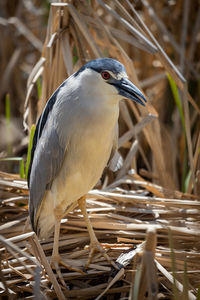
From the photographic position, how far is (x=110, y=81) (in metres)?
1.83

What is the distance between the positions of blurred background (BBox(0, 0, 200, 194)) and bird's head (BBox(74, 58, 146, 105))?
0.51 m

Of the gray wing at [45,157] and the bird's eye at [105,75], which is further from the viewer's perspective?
the gray wing at [45,157]

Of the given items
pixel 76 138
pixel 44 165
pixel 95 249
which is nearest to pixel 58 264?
pixel 95 249

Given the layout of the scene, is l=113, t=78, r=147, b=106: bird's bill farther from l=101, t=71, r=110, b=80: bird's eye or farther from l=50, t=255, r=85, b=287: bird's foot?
l=50, t=255, r=85, b=287: bird's foot

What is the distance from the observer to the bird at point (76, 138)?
6.06ft

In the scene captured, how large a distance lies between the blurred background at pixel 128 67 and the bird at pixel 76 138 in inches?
15.4

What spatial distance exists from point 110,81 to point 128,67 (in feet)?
2.18

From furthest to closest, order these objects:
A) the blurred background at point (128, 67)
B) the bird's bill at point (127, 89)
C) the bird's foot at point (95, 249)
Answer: the blurred background at point (128, 67)
the bird's foot at point (95, 249)
the bird's bill at point (127, 89)

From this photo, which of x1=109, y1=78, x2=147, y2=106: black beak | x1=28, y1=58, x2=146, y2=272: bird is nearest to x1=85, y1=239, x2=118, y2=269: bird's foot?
x1=28, y1=58, x2=146, y2=272: bird

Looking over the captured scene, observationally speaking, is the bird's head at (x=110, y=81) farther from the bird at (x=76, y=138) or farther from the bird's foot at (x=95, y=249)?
the bird's foot at (x=95, y=249)

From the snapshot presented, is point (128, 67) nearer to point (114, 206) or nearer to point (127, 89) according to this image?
point (127, 89)

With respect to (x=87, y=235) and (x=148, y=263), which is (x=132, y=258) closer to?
(x=87, y=235)

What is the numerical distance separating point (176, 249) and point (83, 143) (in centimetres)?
73

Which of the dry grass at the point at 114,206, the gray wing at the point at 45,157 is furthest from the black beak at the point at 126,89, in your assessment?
the dry grass at the point at 114,206
